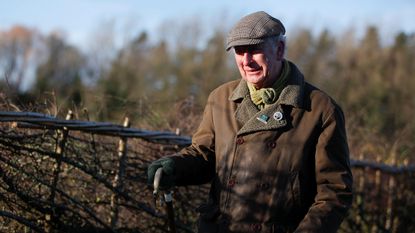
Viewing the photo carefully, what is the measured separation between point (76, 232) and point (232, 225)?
231cm

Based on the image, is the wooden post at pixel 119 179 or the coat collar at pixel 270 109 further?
the wooden post at pixel 119 179

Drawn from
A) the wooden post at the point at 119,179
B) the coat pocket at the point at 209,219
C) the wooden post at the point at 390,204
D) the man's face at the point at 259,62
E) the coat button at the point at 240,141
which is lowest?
the wooden post at the point at 390,204

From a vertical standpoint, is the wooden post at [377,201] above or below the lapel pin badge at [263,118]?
below

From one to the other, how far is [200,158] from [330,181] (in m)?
0.77

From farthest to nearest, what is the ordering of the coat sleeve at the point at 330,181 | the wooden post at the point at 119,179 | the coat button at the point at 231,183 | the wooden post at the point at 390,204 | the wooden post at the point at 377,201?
1. the wooden post at the point at 390,204
2. the wooden post at the point at 377,201
3. the wooden post at the point at 119,179
4. the coat button at the point at 231,183
5. the coat sleeve at the point at 330,181

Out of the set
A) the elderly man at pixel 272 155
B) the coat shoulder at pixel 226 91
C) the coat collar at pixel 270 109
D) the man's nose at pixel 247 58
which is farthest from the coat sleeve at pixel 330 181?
the coat shoulder at pixel 226 91

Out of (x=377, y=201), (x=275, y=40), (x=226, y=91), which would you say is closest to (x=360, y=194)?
(x=377, y=201)

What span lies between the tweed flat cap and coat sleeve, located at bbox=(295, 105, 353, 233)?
53 cm

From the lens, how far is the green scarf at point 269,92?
13.2 ft

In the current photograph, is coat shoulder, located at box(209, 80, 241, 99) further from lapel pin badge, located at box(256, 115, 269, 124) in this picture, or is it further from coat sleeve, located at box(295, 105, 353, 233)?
coat sleeve, located at box(295, 105, 353, 233)

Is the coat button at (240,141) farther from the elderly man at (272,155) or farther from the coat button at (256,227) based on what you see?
the coat button at (256,227)

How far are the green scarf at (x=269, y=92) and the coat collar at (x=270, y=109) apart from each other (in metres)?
0.03

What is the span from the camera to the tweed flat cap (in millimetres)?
3896

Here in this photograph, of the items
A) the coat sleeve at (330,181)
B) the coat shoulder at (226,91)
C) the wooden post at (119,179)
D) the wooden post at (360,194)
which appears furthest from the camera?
the wooden post at (360,194)
